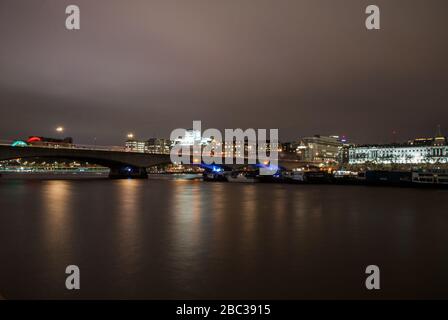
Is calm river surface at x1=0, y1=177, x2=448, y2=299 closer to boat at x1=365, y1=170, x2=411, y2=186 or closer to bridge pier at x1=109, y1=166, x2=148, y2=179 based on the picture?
boat at x1=365, y1=170, x2=411, y2=186

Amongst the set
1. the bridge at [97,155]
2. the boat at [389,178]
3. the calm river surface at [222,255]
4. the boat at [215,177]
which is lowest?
the boat at [215,177]

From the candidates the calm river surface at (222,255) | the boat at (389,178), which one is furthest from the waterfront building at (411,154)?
the calm river surface at (222,255)

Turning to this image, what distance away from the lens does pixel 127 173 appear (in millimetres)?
88312

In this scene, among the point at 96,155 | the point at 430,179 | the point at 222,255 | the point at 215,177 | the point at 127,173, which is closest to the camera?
the point at 222,255

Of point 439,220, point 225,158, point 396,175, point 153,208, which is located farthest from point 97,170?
point 439,220

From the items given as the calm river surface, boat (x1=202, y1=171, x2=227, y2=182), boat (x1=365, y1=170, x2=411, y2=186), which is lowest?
boat (x1=202, y1=171, x2=227, y2=182)

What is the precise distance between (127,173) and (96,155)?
1720cm

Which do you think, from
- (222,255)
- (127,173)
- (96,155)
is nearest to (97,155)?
(96,155)

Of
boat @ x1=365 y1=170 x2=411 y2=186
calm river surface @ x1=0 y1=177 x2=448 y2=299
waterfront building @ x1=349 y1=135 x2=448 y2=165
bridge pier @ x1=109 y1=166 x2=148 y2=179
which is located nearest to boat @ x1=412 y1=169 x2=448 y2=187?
boat @ x1=365 y1=170 x2=411 y2=186

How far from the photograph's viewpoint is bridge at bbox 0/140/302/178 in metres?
60.9

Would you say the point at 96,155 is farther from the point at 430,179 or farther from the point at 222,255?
the point at 222,255

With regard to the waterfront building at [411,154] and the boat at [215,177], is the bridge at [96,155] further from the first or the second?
the waterfront building at [411,154]

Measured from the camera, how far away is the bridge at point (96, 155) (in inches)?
2398

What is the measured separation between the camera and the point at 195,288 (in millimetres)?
9719
